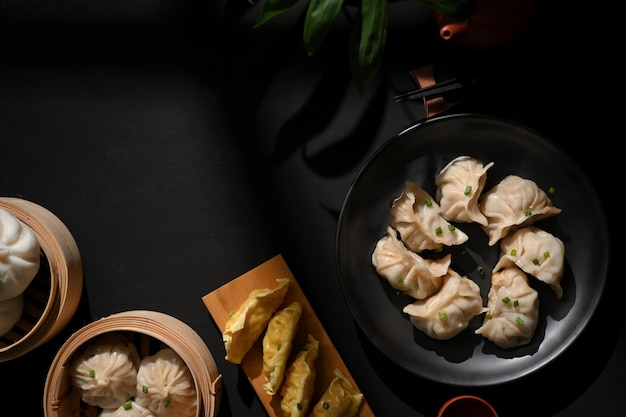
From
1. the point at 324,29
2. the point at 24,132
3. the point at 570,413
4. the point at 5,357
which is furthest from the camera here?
the point at 24,132

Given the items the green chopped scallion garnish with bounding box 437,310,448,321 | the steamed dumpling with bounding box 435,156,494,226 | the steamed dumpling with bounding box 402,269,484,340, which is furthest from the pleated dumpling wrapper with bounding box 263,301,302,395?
the steamed dumpling with bounding box 435,156,494,226

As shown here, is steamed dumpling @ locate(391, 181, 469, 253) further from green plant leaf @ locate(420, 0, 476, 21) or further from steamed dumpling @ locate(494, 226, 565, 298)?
green plant leaf @ locate(420, 0, 476, 21)

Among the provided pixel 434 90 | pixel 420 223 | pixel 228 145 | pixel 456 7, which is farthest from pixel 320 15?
pixel 420 223

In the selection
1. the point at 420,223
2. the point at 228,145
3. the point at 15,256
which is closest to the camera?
the point at 15,256

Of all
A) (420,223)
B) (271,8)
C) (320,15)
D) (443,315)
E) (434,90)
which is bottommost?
(443,315)

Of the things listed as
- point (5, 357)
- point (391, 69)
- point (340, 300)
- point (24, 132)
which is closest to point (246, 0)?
point (391, 69)

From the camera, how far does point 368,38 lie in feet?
6.78

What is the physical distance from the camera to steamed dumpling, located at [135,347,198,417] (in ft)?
7.85

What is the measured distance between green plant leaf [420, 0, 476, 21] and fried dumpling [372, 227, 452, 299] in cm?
90

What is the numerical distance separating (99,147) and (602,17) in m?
2.16

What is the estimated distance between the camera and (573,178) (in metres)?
2.46

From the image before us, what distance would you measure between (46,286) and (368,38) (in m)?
1.63

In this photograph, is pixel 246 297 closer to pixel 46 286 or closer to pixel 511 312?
pixel 46 286

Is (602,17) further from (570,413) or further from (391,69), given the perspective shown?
(570,413)
